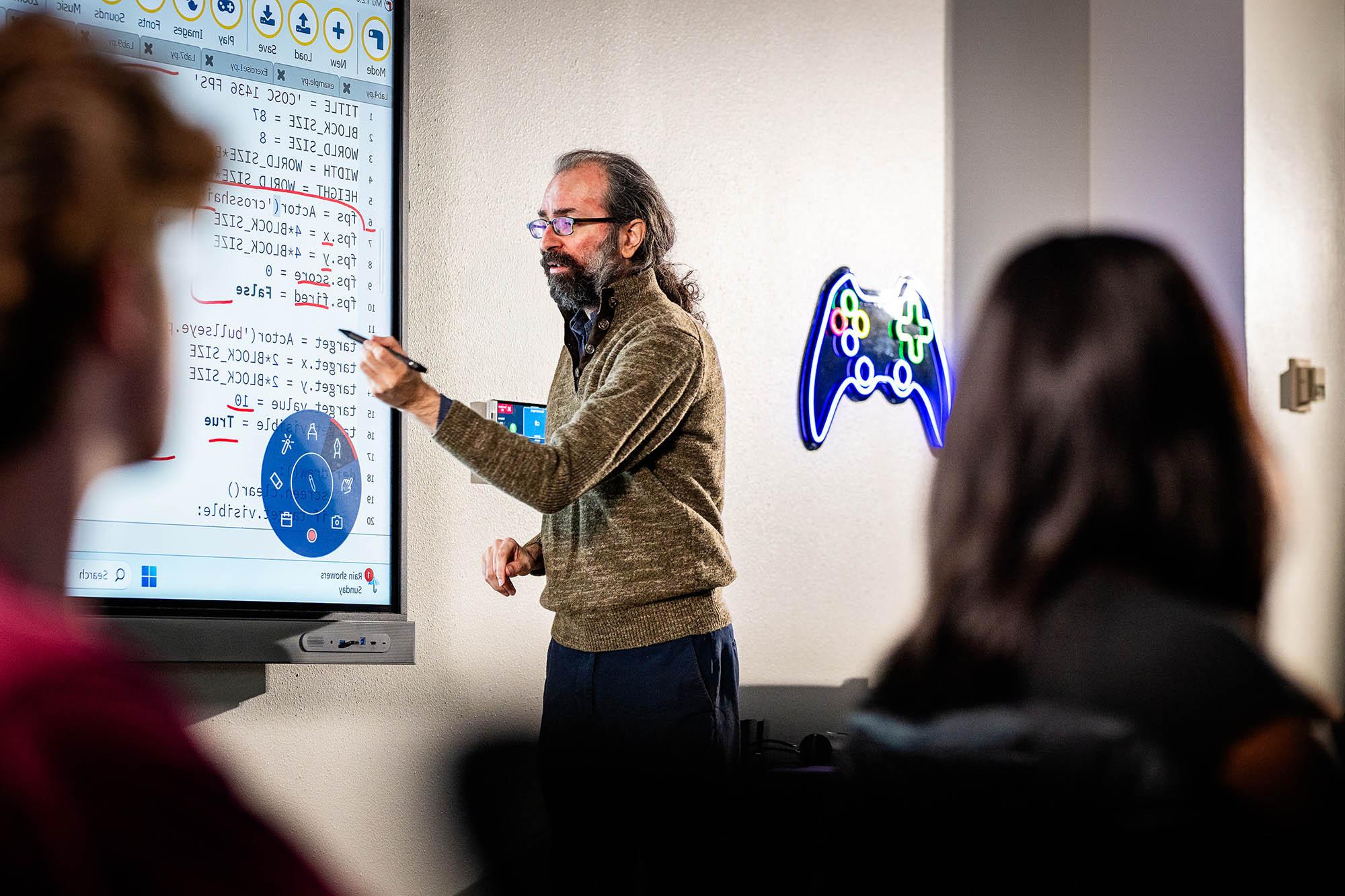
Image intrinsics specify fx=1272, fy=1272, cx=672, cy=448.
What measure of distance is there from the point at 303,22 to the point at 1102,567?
212cm

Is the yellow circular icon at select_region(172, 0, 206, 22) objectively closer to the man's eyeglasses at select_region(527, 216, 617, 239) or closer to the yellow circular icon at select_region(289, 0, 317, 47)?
the yellow circular icon at select_region(289, 0, 317, 47)

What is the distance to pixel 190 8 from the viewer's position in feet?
7.79

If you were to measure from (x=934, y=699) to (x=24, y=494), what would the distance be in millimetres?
645

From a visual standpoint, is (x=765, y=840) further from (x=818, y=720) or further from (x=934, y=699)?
(x=934, y=699)

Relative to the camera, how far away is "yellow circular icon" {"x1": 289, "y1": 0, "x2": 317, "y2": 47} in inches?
98.9

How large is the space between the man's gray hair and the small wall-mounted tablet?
0.62m

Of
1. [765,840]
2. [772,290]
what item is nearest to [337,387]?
[765,840]

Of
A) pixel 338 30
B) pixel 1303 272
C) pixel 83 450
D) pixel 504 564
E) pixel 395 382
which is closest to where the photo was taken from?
pixel 83 450

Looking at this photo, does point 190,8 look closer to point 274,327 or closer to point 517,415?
point 274,327

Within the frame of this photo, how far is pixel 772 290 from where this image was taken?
12.5ft

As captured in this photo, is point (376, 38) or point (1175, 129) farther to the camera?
point (1175, 129)

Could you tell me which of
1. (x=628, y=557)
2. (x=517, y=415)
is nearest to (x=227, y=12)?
(x=517, y=415)

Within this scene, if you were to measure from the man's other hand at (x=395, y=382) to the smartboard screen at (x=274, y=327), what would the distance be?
50cm

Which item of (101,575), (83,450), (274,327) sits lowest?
(101,575)
